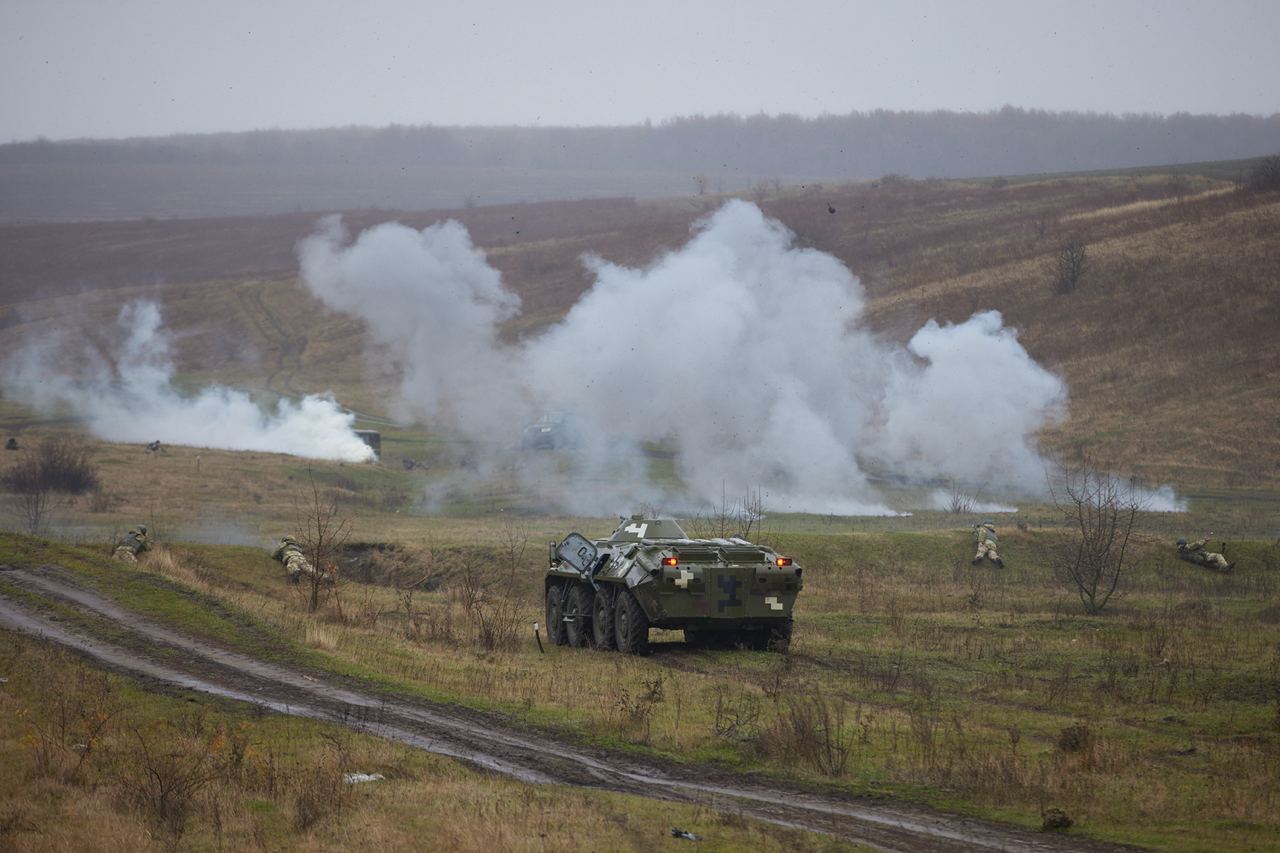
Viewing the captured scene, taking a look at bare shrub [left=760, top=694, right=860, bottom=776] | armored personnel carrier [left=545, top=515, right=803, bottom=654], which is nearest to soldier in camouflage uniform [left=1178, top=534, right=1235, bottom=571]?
armored personnel carrier [left=545, top=515, right=803, bottom=654]

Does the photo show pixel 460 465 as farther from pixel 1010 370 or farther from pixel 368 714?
pixel 368 714

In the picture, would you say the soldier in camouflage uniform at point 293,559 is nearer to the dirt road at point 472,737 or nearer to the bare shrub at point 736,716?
the dirt road at point 472,737

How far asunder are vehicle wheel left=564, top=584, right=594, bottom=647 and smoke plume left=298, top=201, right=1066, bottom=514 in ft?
79.6

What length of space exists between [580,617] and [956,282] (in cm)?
7824

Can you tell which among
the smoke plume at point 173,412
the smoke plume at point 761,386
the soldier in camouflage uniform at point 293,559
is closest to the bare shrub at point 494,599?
the soldier in camouflage uniform at point 293,559

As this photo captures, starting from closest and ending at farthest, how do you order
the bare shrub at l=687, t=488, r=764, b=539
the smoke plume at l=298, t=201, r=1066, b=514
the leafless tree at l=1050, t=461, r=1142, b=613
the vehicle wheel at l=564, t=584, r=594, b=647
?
the vehicle wheel at l=564, t=584, r=594, b=647
the leafless tree at l=1050, t=461, r=1142, b=613
the bare shrub at l=687, t=488, r=764, b=539
the smoke plume at l=298, t=201, r=1066, b=514

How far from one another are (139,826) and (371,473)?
49.9 meters

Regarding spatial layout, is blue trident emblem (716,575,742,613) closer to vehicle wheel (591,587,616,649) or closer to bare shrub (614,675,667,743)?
vehicle wheel (591,587,616,649)

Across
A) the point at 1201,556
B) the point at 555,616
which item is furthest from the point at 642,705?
the point at 1201,556

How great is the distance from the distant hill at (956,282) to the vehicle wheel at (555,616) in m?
34.5

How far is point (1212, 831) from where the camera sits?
11305 millimetres

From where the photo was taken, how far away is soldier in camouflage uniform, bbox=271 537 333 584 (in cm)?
3272

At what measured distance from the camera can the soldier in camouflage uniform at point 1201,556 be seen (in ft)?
109

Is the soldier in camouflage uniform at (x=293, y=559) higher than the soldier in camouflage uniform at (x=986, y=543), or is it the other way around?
the soldier in camouflage uniform at (x=986, y=543)
